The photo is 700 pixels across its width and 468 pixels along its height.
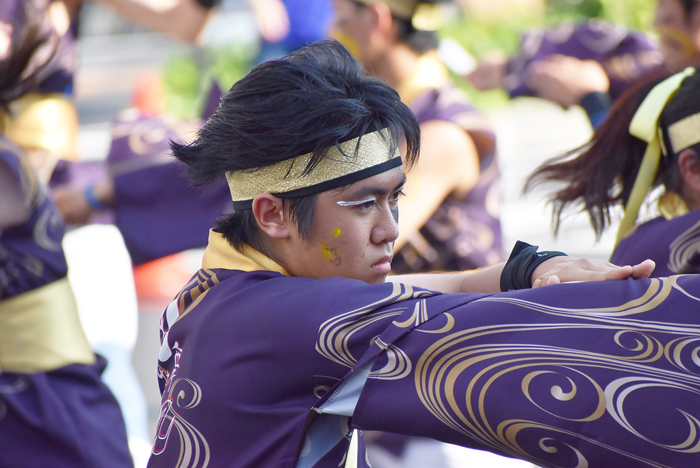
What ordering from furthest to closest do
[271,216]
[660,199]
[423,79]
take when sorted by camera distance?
[423,79]
[660,199]
[271,216]

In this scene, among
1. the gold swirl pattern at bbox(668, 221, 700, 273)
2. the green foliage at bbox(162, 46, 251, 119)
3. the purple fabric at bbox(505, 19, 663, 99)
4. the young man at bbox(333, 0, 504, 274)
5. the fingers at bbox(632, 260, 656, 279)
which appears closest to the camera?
the fingers at bbox(632, 260, 656, 279)

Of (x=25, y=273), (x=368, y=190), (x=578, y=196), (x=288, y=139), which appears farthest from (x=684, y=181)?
(x=25, y=273)

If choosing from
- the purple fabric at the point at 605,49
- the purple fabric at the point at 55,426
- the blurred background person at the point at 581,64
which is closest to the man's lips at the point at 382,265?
the purple fabric at the point at 55,426

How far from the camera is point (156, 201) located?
294cm

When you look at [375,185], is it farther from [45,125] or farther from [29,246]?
[45,125]

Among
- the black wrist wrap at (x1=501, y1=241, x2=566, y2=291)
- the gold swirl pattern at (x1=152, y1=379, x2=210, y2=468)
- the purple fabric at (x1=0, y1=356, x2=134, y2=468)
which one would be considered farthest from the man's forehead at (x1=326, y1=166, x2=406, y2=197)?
the purple fabric at (x1=0, y1=356, x2=134, y2=468)

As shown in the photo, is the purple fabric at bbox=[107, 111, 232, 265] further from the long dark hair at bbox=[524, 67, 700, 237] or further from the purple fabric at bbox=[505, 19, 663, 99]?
the purple fabric at bbox=[505, 19, 663, 99]

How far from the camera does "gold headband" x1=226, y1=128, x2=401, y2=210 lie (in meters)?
1.28

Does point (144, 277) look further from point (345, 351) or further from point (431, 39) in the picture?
point (345, 351)

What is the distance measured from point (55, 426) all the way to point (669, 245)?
4.99 feet

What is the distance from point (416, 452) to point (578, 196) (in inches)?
60.0

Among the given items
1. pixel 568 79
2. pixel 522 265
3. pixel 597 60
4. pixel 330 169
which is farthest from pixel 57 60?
pixel 522 265

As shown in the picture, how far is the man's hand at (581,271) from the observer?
1.06 meters

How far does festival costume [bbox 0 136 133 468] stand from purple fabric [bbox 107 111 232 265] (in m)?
0.84
